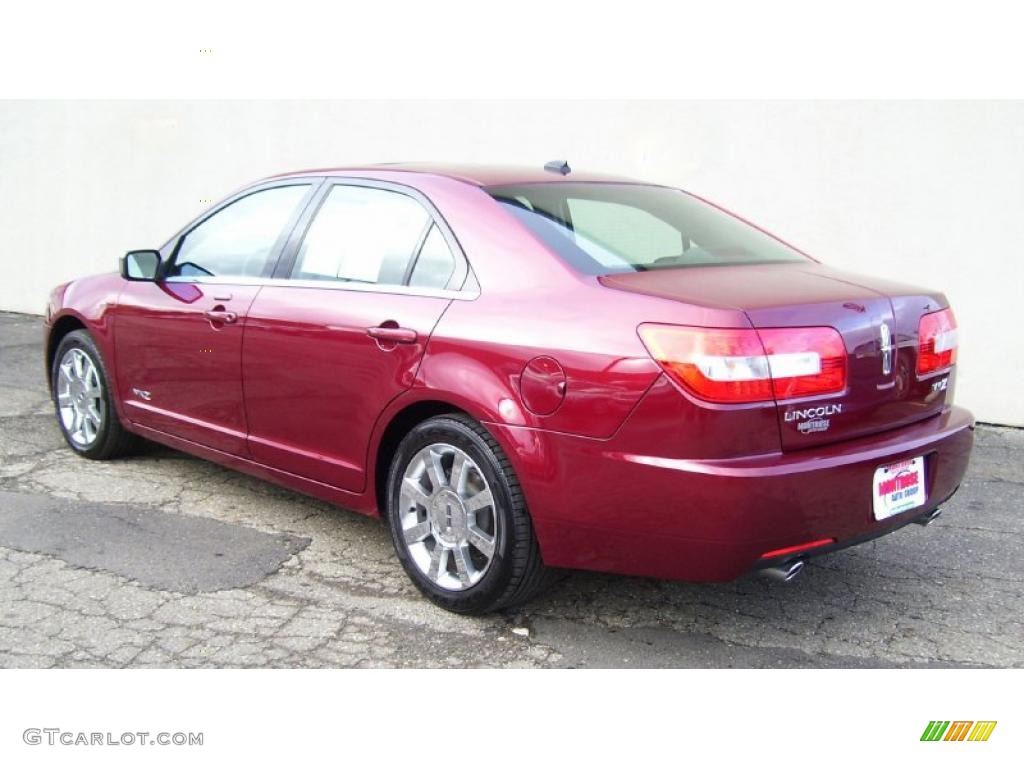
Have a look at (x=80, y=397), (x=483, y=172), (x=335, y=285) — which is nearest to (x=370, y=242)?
(x=335, y=285)

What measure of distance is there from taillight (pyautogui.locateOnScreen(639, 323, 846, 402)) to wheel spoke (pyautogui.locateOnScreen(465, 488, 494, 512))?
775 mm

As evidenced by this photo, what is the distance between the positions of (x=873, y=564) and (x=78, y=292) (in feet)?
13.2

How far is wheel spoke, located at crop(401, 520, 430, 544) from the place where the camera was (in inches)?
147

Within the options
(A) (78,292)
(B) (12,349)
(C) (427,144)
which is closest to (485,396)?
(A) (78,292)

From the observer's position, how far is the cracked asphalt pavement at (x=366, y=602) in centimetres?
342

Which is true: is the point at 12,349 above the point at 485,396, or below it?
below

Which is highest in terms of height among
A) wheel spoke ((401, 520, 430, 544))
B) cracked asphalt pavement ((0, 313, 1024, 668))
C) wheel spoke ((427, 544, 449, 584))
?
wheel spoke ((401, 520, 430, 544))

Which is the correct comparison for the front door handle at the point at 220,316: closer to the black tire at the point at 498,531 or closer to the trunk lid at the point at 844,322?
the black tire at the point at 498,531

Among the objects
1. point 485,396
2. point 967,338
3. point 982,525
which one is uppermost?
point 485,396

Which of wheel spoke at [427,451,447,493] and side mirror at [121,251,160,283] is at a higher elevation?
side mirror at [121,251,160,283]

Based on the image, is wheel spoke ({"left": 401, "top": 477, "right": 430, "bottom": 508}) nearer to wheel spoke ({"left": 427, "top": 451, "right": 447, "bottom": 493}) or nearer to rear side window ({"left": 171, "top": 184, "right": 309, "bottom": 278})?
wheel spoke ({"left": 427, "top": 451, "right": 447, "bottom": 493})

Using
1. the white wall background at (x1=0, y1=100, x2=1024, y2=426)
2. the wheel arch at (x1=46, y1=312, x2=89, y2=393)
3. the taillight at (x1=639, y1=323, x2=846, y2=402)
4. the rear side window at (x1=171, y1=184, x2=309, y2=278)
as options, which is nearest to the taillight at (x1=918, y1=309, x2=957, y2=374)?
the taillight at (x1=639, y1=323, x2=846, y2=402)

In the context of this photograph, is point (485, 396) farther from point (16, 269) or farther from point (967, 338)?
point (16, 269)

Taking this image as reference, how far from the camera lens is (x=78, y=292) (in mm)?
5488
